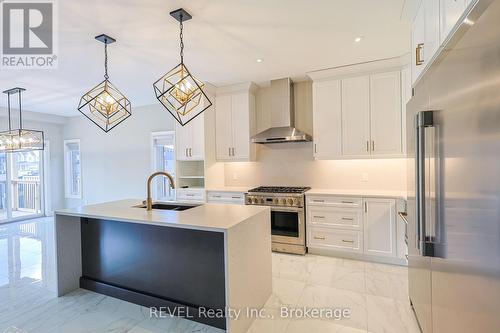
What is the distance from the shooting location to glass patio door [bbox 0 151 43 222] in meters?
6.25

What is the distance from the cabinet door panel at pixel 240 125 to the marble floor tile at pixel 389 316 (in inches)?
110

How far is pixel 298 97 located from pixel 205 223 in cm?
317

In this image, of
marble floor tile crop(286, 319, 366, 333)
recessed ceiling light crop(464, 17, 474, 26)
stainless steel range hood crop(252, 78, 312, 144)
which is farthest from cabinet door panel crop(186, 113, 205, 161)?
recessed ceiling light crop(464, 17, 474, 26)

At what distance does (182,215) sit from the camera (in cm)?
231

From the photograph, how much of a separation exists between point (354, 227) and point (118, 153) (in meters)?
5.57

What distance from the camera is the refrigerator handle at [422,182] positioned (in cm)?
143

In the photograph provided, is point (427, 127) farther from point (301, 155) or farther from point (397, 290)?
point (301, 155)

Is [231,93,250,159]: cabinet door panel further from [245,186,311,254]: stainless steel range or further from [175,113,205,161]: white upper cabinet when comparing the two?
[245,186,311,254]: stainless steel range

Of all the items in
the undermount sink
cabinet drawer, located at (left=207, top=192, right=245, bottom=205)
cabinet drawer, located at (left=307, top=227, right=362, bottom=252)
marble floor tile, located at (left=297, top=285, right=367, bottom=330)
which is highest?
the undermount sink

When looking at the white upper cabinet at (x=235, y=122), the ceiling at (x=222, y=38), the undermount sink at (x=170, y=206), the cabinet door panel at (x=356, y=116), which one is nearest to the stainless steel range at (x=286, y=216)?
the white upper cabinet at (x=235, y=122)

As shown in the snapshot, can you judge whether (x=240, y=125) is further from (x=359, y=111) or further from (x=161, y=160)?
(x=161, y=160)

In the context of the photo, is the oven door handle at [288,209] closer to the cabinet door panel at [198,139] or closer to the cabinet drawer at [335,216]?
the cabinet drawer at [335,216]

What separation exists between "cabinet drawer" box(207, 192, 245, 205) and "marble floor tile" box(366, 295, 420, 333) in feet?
7.39

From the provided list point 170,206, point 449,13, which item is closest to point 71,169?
point 170,206
